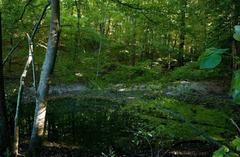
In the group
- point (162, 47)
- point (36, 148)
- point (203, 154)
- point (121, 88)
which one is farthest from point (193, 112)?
point (162, 47)

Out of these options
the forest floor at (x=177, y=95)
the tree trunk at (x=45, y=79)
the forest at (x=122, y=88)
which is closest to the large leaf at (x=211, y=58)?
the forest at (x=122, y=88)

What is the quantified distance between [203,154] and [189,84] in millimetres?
11816

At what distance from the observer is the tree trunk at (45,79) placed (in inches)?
268

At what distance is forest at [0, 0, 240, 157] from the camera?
7016 millimetres

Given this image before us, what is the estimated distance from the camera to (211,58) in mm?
937

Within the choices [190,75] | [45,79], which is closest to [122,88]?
[190,75]

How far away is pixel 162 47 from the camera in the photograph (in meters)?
24.7

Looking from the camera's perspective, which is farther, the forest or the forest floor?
the forest floor

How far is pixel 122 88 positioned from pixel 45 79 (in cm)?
1428

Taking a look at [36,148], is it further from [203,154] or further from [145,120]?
[145,120]

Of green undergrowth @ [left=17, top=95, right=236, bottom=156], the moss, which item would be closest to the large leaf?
green undergrowth @ [left=17, top=95, right=236, bottom=156]

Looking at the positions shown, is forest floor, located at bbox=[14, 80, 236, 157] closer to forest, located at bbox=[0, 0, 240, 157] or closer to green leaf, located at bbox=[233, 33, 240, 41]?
forest, located at bbox=[0, 0, 240, 157]

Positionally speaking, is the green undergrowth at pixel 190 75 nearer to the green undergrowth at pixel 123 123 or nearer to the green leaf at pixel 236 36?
the green undergrowth at pixel 123 123

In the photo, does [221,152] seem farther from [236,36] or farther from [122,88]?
[122,88]
